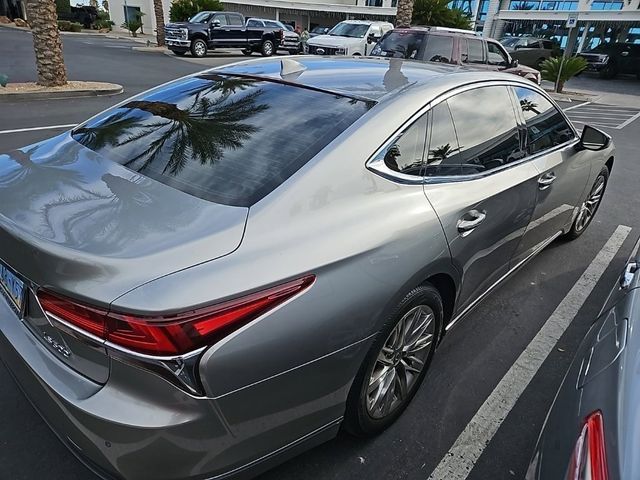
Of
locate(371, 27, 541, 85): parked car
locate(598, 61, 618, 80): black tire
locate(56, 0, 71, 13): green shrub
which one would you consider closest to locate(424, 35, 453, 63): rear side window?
locate(371, 27, 541, 85): parked car

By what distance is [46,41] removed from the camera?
31.0ft

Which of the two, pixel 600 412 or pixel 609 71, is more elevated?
pixel 600 412

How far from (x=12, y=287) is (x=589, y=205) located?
4749mm

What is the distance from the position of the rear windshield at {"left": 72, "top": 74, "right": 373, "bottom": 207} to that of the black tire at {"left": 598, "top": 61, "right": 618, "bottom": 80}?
97.6 feet

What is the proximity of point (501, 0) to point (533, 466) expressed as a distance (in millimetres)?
39690

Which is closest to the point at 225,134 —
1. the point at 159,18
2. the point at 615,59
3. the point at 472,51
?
the point at 472,51

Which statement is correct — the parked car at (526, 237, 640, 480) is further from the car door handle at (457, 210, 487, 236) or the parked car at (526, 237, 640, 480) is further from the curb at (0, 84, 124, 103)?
the curb at (0, 84, 124, 103)

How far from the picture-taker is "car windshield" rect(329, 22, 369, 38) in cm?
1856

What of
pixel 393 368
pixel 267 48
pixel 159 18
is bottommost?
pixel 267 48

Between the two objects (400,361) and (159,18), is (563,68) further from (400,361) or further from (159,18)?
(159,18)

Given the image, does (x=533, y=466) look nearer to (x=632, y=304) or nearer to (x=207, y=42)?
(x=632, y=304)

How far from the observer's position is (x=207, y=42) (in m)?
21.2

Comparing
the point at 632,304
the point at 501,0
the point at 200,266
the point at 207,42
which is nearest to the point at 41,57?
the point at 200,266

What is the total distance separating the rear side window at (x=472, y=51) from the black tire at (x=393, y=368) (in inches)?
425
